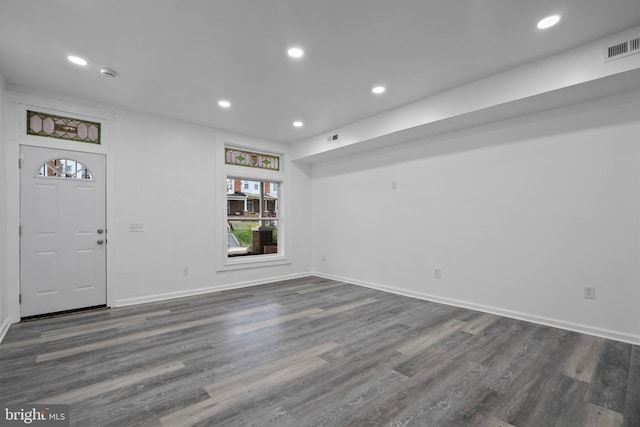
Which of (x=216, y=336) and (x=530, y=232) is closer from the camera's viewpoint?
(x=216, y=336)

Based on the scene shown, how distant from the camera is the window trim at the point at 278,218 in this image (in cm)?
511

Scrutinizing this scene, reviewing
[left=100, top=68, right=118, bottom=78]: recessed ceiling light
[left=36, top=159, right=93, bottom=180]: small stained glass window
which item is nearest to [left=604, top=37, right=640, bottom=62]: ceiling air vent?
[left=100, top=68, right=118, bottom=78]: recessed ceiling light

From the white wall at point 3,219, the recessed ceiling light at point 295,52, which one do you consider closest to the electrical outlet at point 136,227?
the white wall at point 3,219

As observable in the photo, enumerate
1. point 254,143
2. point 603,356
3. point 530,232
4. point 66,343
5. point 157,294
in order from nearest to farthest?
point 603,356
point 66,343
point 530,232
point 157,294
point 254,143

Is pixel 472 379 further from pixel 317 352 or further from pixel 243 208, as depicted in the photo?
pixel 243 208

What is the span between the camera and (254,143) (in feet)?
18.3

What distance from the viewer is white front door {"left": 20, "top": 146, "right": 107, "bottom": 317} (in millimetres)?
3561

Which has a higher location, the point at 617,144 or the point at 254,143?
the point at 254,143

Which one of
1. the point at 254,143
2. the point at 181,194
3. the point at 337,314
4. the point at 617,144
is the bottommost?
the point at 337,314

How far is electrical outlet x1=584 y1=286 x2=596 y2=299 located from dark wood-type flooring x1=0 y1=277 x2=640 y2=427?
42 centimetres

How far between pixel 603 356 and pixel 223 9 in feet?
14.0

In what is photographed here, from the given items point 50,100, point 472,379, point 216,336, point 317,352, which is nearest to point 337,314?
point 317,352

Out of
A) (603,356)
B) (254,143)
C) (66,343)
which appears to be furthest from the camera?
(254,143)

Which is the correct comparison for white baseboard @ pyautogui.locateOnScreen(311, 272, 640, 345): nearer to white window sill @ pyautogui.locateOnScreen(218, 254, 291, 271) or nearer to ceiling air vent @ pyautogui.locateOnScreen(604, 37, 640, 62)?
white window sill @ pyautogui.locateOnScreen(218, 254, 291, 271)
